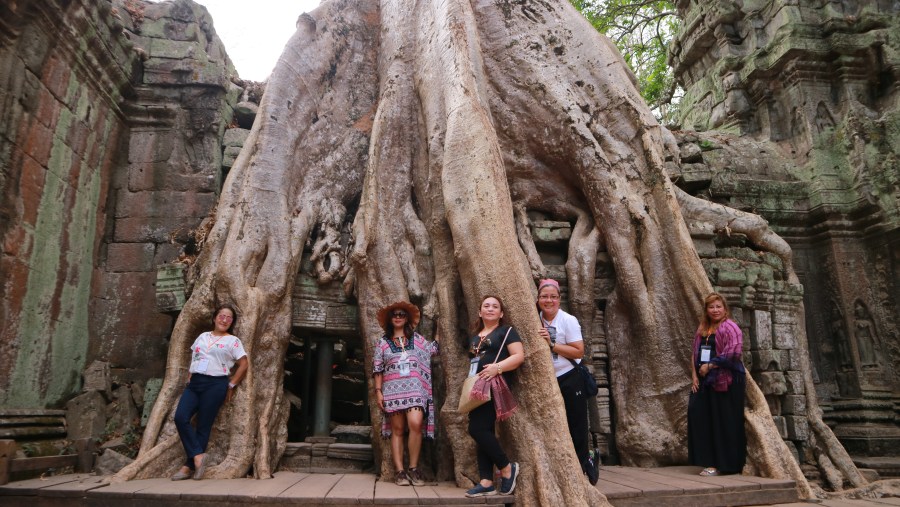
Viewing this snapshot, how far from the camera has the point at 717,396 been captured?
13.2ft

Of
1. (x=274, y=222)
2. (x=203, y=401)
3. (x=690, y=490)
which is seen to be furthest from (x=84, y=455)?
(x=690, y=490)

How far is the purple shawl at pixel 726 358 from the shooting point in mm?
3969

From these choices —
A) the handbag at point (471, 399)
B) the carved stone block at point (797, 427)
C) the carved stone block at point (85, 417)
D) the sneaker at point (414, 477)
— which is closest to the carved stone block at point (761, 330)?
the carved stone block at point (797, 427)

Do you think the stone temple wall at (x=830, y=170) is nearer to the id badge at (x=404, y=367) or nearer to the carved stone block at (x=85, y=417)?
the id badge at (x=404, y=367)

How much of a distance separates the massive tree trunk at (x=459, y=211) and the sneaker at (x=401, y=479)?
31cm

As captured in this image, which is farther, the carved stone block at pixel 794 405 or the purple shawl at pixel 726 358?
the carved stone block at pixel 794 405

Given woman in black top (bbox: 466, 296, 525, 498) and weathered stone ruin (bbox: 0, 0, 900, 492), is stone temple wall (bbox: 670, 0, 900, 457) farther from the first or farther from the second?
woman in black top (bbox: 466, 296, 525, 498)

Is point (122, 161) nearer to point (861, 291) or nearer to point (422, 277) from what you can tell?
point (422, 277)

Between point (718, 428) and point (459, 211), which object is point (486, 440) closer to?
point (459, 211)

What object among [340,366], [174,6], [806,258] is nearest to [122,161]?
[174,6]

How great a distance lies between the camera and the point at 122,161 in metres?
6.18

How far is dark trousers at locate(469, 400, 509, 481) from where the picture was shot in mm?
3105

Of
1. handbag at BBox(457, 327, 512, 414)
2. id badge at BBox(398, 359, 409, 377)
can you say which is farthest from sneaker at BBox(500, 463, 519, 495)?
id badge at BBox(398, 359, 409, 377)

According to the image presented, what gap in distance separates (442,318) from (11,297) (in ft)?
11.0
